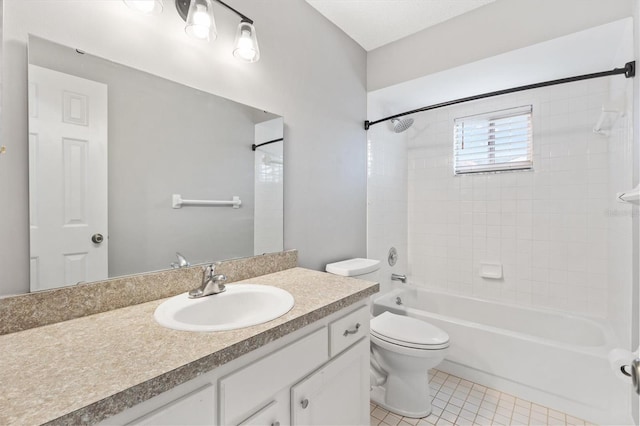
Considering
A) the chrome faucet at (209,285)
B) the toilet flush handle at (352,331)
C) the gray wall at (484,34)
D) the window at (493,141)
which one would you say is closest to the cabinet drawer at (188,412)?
the chrome faucet at (209,285)

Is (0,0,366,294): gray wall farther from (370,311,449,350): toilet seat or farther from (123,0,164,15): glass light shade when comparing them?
(370,311,449,350): toilet seat

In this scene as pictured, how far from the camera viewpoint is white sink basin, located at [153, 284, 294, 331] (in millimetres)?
955

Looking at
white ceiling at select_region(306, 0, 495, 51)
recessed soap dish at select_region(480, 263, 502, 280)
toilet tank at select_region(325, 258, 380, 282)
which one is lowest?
recessed soap dish at select_region(480, 263, 502, 280)

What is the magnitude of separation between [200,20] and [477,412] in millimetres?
2462

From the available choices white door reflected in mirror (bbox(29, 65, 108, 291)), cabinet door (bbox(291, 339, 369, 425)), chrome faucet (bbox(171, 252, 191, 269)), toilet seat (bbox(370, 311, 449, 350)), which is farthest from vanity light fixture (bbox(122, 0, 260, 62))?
toilet seat (bbox(370, 311, 449, 350))

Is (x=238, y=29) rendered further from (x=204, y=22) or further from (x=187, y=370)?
(x=187, y=370)

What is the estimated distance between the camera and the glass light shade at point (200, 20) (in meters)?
1.16

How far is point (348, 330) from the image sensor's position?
116 centimetres

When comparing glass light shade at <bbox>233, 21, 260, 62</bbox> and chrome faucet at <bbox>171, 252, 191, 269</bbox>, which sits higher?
glass light shade at <bbox>233, 21, 260, 62</bbox>

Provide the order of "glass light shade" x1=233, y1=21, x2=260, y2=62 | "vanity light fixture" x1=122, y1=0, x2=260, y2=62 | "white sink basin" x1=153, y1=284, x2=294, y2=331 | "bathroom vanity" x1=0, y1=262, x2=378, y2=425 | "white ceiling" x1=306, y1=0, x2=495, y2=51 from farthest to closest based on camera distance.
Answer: "white ceiling" x1=306, y1=0, x2=495, y2=51
"glass light shade" x1=233, y1=21, x2=260, y2=62
"vanity light fixture" x1=122, y1=0, x2=260, y2=62
"white sink basin" x1=153, y1=284, x2=294, y2=331
"bathroom vanity" x1=0, y1=262, x2=378, y2=425

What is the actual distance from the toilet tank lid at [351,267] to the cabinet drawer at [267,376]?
2.56 ft

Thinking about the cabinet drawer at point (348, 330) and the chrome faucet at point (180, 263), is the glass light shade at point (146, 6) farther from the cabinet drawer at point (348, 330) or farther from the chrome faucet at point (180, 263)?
the cabinet drawer at point (348, 330)

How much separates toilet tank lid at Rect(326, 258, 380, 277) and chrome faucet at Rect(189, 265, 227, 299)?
829mm

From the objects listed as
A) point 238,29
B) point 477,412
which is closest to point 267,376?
point 238,29
